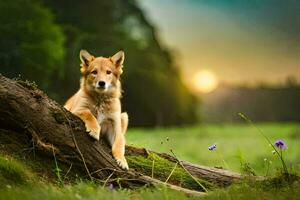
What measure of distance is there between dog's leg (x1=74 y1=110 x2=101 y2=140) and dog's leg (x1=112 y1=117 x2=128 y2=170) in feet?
1.72

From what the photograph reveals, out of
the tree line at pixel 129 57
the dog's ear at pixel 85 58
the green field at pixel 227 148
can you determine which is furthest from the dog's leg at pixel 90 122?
the tree line at pixel 129 57

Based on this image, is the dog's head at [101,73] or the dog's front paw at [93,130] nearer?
the dog's front paw at [93,130]

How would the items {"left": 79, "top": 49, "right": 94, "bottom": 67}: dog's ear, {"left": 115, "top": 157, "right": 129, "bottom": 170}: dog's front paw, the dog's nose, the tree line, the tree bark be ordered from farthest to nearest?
1. the tree line
2. {"left": 79, "top": 49, "right": 94, "bottom": 67}: dog's ear
3. the dog's nose
4. {"left": 115, "top": 157, "right": 129, "bottom": 170}: dog's front paw
5. the tree bark

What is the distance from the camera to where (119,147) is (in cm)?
1099

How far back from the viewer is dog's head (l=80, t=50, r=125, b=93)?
11.6 meters

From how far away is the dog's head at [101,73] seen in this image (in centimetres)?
1156

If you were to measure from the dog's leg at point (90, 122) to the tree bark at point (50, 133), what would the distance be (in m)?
0.09

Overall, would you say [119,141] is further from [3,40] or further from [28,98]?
[3,40]

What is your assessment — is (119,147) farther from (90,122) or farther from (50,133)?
(50,133)

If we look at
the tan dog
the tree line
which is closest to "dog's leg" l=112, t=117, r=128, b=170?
the tan dog

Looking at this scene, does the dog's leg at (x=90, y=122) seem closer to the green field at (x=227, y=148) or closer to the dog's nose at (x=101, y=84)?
the dog's nose at (x=101, y=84)

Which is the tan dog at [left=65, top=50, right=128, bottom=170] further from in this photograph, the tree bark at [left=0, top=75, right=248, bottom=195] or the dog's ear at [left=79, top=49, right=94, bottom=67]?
the tree bark at [left=0, top=75, right=248, bottom=195]

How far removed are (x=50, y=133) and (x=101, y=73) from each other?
6.61 feet

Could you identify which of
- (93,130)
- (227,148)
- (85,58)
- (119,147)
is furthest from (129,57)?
(93,130)
